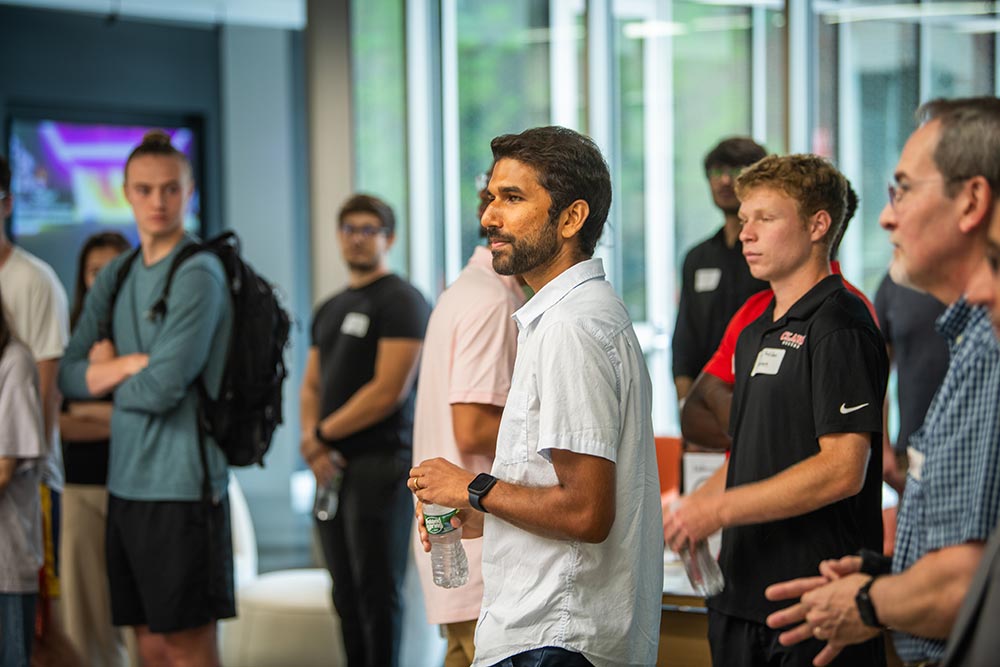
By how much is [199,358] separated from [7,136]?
6.15 meters

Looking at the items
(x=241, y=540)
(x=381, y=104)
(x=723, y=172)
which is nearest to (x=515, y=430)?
(x=723, y=172)

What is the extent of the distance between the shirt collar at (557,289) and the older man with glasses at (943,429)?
54cm

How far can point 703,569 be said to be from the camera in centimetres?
218

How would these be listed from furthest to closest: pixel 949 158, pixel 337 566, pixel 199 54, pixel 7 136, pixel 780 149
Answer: pixel 199 54, pixel 7 136, pixel 780 149, pixel 337 566, pixel 949 158

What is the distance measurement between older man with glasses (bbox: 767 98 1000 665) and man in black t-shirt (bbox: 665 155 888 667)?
432 mm

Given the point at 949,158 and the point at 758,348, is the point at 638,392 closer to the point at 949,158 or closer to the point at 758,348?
the point at 758,348

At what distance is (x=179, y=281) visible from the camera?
329 centimetres

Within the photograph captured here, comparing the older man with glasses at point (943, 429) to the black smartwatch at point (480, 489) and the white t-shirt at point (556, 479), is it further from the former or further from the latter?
the black smartwatch at point (480, 489)

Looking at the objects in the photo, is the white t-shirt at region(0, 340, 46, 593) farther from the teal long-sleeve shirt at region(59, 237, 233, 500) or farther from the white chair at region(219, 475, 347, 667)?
→ the white chair at region(219, 475, 347, 667)

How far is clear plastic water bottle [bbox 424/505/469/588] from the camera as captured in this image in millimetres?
2062

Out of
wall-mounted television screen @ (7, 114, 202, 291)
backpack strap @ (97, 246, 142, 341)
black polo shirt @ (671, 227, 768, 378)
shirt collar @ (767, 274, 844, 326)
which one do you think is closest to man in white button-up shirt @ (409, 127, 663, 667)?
shirt collar @ (767, 274, 844, 326)

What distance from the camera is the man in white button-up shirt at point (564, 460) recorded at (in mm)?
1876

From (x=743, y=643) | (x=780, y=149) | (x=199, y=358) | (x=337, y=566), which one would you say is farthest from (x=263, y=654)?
(x=780, y=149)

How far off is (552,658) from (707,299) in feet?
7.36
